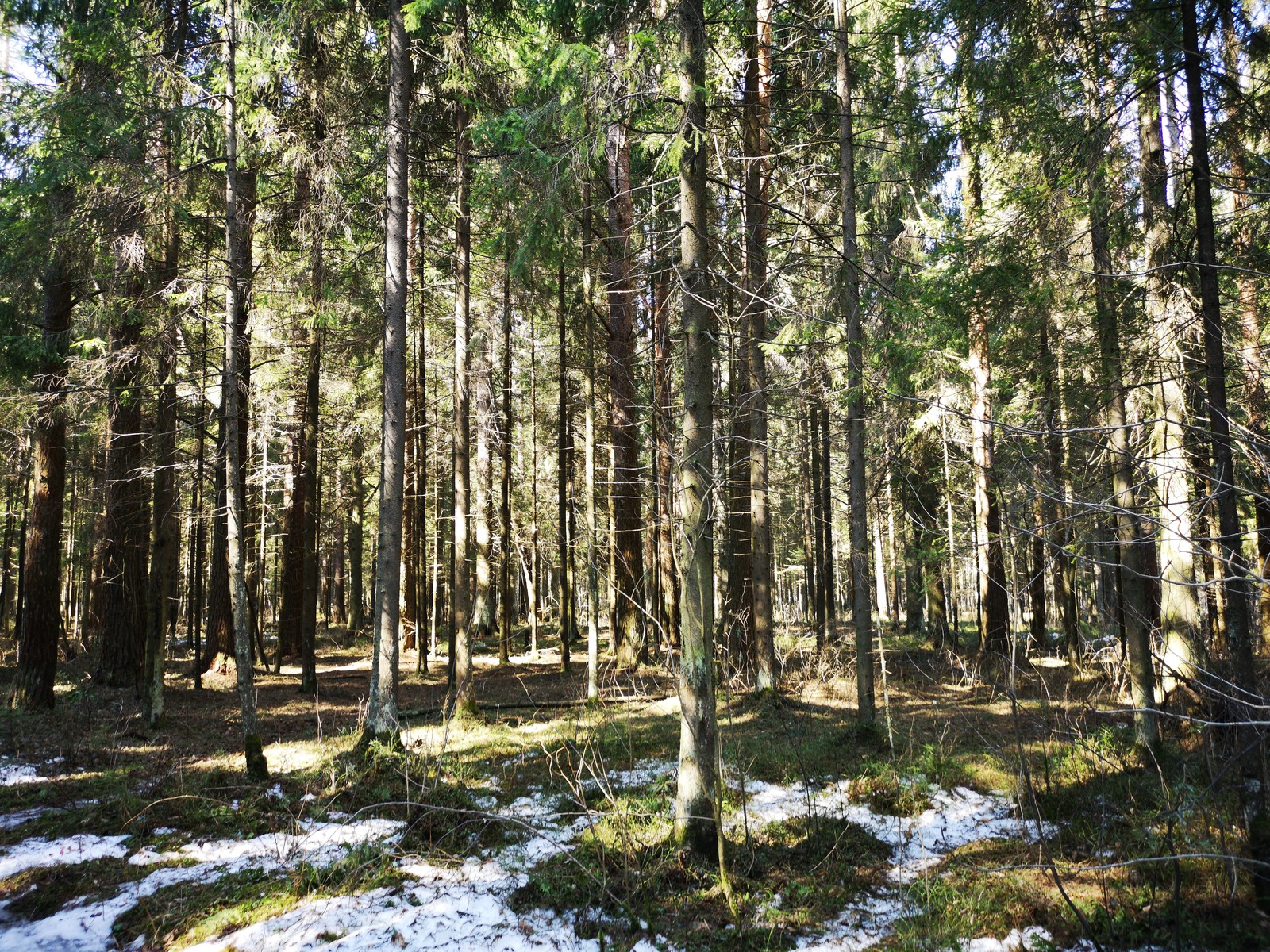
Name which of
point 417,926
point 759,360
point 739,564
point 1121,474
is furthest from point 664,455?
point 417,926

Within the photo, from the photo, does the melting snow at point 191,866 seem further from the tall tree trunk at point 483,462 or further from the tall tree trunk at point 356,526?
the tall tree trunk at point 356,526

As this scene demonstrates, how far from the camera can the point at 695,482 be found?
620cm

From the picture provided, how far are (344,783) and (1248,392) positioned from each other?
1094 centimetres

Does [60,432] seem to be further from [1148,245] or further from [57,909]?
[1148,245]

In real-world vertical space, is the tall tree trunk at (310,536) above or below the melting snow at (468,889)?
above

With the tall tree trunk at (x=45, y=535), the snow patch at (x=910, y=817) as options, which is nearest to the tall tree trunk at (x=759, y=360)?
the snow patch at (x=910, y=817)

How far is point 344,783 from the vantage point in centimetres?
793

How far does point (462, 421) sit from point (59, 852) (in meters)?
7.66

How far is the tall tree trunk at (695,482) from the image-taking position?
233 inches

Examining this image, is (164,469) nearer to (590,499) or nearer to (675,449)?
(590,499)

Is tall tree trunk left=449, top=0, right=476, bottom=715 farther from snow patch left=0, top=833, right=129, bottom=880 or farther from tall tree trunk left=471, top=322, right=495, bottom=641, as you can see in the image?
snow patch left=0, top=833, right=129, bottom=880

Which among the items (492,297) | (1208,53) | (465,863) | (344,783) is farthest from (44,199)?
(1208,53)

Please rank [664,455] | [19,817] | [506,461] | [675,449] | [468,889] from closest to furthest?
[468,889]
[19,817]
[675,449]
[664,455]
[506,461]

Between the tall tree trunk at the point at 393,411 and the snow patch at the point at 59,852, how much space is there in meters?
2.82
